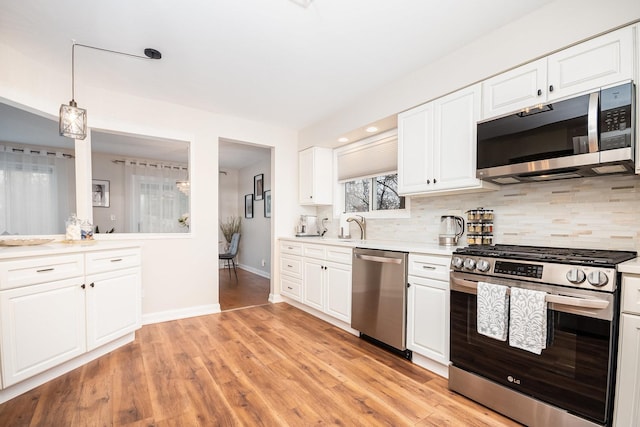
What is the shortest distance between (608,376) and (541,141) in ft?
4.20

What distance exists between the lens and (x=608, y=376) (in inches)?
53.1

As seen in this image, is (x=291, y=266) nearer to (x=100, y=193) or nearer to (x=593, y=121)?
(x=593, y=121)

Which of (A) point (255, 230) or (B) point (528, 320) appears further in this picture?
(A) point (255, 230)

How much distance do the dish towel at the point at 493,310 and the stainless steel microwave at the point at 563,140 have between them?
786mm

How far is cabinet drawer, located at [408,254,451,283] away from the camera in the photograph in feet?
6.78

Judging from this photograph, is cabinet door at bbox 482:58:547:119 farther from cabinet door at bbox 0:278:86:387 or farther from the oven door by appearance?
cabinet door at bbox 0:278:86:387

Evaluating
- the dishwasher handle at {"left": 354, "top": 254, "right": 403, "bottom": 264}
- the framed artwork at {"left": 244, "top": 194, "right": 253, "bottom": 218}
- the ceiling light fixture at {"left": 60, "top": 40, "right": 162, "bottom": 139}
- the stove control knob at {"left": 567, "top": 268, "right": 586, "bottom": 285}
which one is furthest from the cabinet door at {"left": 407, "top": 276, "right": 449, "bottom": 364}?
the framed artwork at {"left": 244, "top": 194, "right": 253, "bottom": 218}

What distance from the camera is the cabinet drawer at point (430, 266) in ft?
6.78

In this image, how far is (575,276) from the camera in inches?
56.2

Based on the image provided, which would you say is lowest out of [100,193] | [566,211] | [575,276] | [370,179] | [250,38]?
[575,276]

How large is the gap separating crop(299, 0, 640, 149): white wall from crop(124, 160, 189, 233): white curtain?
4.48 m

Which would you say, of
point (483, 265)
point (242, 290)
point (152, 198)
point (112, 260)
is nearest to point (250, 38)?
point (112, 260)

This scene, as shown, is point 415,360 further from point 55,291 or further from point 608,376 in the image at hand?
point 55,291

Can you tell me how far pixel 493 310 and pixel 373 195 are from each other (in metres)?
2.14
